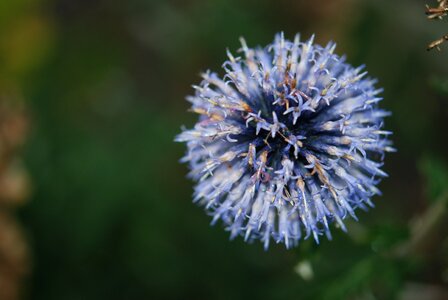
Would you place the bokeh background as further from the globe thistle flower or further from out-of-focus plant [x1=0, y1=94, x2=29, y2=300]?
the globe thistle flower

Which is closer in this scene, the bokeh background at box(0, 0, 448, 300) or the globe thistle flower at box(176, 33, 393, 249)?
the globe thistle flower at box(176, 33, 393, 249)

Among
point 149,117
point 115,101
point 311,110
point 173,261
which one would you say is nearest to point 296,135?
point 311,110

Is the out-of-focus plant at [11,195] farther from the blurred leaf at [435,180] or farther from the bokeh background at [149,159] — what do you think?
the blurred leaf at [435,180]

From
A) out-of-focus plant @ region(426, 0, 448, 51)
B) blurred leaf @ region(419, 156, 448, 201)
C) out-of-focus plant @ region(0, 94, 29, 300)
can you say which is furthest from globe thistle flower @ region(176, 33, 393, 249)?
out-of-focus plant @ region(0, 94, 29, 300)

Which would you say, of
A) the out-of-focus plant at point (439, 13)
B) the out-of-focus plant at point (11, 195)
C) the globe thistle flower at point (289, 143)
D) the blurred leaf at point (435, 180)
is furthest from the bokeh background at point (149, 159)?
the out-of-focus plant at point (439, 13)

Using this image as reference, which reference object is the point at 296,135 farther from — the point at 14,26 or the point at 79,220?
the point at 14,26
